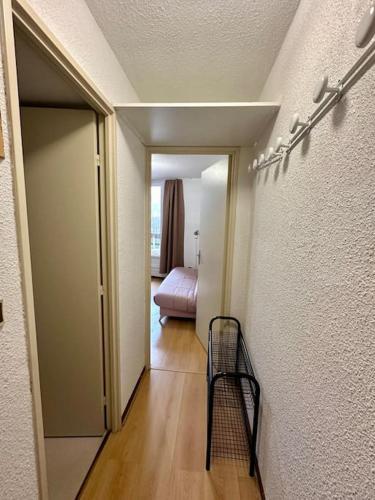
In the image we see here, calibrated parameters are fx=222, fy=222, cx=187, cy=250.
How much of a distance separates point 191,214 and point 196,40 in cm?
398

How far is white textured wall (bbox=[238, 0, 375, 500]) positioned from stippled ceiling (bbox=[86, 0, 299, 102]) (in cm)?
16

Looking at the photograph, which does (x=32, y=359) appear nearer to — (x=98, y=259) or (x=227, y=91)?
(x=98, y=259)

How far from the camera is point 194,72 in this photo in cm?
141

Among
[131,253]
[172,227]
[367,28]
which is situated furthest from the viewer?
[172,227]

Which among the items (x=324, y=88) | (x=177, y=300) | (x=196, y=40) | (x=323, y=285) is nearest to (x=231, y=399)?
(x=177, y=300)

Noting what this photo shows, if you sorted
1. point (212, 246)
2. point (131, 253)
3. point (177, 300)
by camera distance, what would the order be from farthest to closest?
point (177, 300), point (212, 246), point (131, 253)

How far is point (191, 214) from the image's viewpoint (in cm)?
514

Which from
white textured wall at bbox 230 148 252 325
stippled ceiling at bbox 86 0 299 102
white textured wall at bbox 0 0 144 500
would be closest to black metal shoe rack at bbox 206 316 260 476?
white textured wall at bbox 230 148 252 325

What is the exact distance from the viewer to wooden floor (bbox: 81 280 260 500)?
1.26 m

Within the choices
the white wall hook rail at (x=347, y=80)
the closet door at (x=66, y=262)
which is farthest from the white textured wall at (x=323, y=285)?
the closet door at (x=66, y=262)

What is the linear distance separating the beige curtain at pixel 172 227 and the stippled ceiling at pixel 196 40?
3.43 meters

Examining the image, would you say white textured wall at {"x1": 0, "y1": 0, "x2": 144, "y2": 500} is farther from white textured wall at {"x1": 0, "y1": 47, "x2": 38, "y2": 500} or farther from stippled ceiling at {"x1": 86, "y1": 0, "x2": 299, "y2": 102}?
stippled ceiling at {"x1": 86, "y1": 0, "x2": 299, "y2": 102}

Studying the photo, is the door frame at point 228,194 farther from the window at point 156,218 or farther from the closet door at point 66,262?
the window at point 156,218

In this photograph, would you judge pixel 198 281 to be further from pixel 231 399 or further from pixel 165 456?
pixel 165 456
